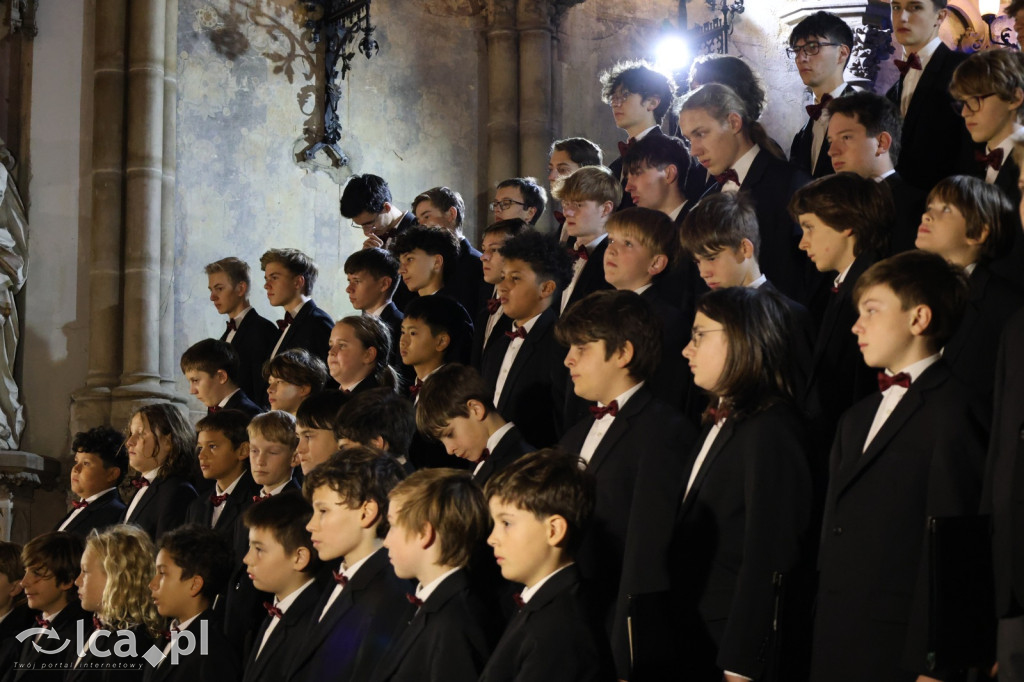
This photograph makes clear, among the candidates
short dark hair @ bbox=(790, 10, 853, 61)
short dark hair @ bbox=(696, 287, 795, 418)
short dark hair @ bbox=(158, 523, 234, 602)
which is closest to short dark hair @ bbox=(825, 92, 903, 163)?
short dark hair @ bbox=(790, 10, 853, 61)

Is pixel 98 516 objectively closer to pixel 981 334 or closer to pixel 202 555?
pixel 202 555

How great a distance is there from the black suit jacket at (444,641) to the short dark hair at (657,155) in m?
2.00

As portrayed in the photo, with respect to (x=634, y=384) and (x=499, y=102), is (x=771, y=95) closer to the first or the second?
(x=499, y=102)

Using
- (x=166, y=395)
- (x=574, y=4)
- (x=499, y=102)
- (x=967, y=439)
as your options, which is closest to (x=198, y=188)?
(x=166, y=395)

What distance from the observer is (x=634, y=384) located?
3334mm

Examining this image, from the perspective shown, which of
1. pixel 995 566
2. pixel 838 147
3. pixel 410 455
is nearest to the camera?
pixel 995 566

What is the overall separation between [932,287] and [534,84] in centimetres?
607

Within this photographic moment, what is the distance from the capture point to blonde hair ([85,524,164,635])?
4.29 meters

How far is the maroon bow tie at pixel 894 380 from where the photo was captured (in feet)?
8.91

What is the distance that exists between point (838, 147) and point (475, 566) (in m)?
1.78

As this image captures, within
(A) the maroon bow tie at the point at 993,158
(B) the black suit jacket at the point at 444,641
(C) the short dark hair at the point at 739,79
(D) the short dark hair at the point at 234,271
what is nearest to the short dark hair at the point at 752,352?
(B) the black suit jacket at the point at 444,641

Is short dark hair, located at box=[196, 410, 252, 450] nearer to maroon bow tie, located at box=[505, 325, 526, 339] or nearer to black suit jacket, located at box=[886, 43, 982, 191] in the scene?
maroon bow tie, located at box=[505, 325, 526, 339]

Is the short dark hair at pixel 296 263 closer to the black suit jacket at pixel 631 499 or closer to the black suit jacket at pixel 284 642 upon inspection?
the black suit jacket at pixel 284 642

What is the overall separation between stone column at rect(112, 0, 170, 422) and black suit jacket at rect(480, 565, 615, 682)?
193 inches
